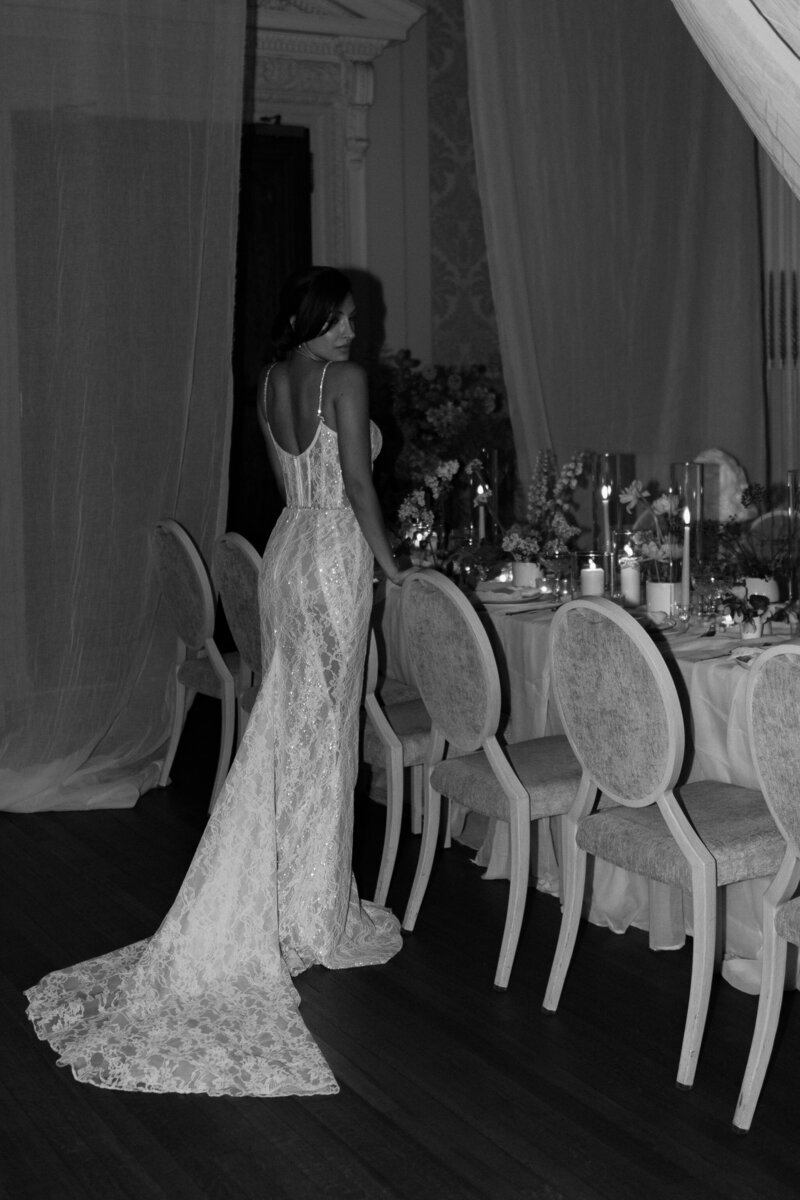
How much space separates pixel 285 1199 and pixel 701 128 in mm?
4717

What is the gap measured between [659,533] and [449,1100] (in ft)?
6.01

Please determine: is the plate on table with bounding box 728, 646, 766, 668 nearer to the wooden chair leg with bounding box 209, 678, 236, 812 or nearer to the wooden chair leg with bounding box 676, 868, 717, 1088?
the wooden chair leg with bounding box 676, 868, 717, 1088

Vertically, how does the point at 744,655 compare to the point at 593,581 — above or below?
below

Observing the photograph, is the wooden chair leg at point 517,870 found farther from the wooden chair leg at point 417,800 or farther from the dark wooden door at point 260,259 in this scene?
the dark wooden door at point 260,259

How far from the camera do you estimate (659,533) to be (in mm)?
4012

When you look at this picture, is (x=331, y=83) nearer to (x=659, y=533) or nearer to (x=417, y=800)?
(x=659, y=533)

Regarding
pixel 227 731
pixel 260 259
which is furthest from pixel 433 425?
pixel 227 731

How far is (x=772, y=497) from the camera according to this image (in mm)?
5582

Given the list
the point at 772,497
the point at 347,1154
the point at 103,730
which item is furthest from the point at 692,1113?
the point at 772,497

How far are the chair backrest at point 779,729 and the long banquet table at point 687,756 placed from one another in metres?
0.57

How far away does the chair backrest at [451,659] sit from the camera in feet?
11.0

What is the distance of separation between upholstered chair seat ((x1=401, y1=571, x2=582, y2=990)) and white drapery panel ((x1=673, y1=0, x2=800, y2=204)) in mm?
1487

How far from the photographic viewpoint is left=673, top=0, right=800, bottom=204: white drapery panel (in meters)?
1.99

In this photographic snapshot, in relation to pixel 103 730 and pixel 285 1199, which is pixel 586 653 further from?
pixel 103 730
